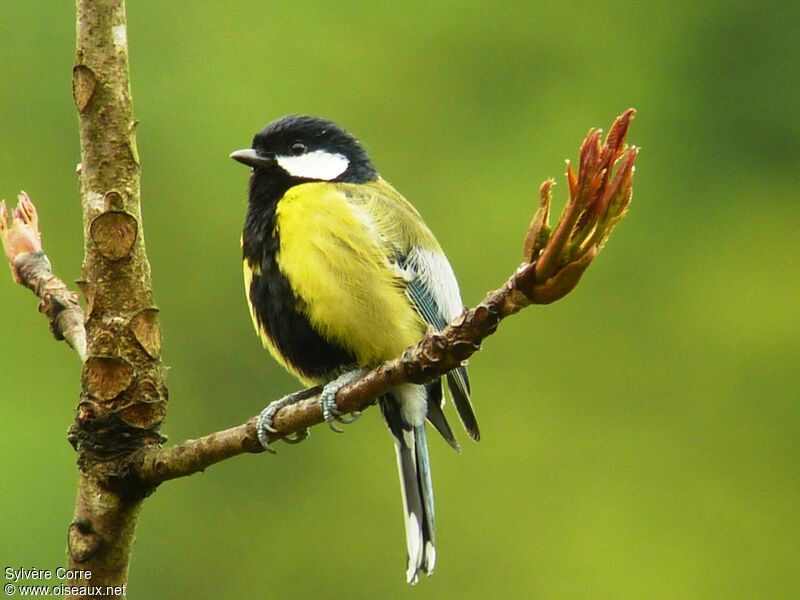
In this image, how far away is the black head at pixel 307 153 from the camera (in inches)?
133

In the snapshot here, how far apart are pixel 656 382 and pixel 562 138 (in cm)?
183

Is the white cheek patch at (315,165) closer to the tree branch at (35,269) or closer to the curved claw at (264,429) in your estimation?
the tree branch at (35,269)

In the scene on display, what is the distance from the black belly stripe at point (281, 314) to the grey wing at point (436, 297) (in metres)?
0.22

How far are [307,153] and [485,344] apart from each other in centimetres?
447

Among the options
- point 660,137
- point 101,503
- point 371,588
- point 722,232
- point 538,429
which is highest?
point 660,137

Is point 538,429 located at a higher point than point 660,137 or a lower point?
lower

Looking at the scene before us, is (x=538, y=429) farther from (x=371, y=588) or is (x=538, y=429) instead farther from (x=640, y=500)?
(x=371, y=588)

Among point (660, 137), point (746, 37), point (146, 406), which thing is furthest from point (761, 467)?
point (146, 406)

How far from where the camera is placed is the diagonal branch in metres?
1.62

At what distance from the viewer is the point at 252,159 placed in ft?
11.1

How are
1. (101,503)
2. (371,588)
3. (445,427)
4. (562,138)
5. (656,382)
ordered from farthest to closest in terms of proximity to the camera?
(562,138)
(656,382)
(371,588)
(445,427)
(101,503)

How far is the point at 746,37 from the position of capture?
1073cm

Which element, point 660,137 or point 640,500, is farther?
point 660,137

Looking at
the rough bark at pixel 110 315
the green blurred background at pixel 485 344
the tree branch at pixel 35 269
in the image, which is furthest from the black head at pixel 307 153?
the green blurred background at pixel 485 344
